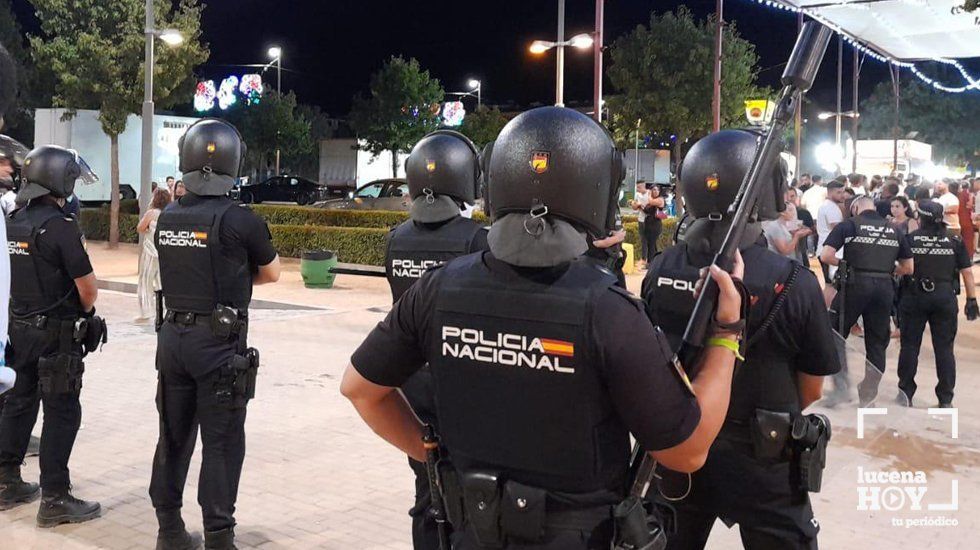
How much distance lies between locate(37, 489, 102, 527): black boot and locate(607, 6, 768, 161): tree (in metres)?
33.2

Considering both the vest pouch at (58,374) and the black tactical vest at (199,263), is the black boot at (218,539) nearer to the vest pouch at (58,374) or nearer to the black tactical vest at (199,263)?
the black tactical vest at (199,263)

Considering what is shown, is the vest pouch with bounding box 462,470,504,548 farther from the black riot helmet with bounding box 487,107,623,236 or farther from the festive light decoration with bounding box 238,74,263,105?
the festive light decoration with bounding box 238,74,263,105

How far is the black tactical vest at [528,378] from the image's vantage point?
2242 millimetres

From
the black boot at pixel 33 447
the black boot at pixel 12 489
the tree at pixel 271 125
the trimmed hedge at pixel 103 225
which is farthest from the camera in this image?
the tree at pixel 271 125

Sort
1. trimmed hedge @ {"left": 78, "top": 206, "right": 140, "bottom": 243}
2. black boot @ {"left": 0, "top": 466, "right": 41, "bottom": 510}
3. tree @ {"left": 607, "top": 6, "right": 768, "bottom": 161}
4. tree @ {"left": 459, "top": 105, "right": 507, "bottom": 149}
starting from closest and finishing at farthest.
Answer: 1. black boot @ {"left": 0, "top": 466, "right": 41, "bottom": 510}
2. trimmed hedge @ {"left": 78, "top": 206, "right": 140, "bottom": 243}
3. tree @ {"left": 607, "top": 6, "right": 768, "bottom": 161}
4. tree @ {"left": 459, "top": 105, "right": 507, "bottom": 149}

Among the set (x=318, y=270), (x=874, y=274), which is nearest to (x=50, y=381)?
(x=874, y=274)

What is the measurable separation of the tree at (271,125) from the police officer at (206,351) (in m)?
43.0

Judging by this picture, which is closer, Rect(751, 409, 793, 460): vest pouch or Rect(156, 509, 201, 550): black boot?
Rect(751, 409, 793, 460): vest pouch

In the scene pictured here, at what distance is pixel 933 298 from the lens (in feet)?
27.8

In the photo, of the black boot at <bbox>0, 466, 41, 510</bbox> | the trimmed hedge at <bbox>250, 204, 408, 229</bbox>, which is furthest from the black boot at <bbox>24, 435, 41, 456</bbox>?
the trimmed hedge at <bbox>250, 204, 408, 229</bbox>

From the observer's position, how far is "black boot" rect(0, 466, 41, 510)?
5.69 metres

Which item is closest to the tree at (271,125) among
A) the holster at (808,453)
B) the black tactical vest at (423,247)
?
the black tactical vest at (423,247)

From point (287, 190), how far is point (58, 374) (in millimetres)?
38181

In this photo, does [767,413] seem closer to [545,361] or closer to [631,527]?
[631,527]
